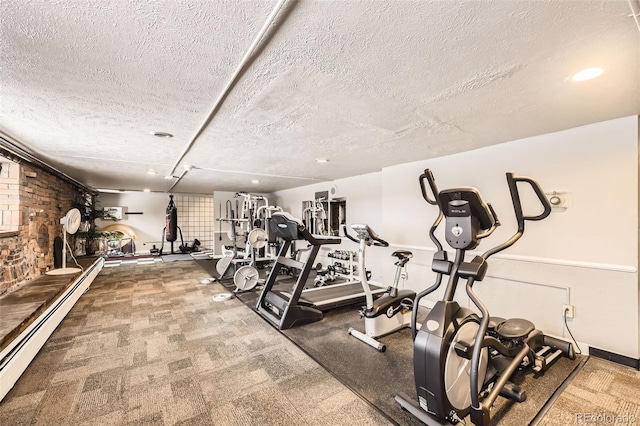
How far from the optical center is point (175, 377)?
2273mm

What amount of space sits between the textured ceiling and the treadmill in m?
1.10

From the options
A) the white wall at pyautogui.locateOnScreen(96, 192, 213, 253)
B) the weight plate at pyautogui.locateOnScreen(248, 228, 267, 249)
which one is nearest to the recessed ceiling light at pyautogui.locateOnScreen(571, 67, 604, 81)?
the weight plate at pyautogui.locateOnScreen(248, 228, 267, 249)

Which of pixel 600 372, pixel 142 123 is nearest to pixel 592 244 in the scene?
pixel 600 372

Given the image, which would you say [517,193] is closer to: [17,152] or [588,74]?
[588,74]

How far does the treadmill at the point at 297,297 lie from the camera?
3.31 m

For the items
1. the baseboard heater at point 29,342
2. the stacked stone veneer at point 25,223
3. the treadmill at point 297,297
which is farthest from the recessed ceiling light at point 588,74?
the stacked stone veneer at point 25,223

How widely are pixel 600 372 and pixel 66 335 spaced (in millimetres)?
5282

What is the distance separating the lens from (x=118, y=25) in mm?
1248

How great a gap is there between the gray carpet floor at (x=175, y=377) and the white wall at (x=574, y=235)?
234 centimetres

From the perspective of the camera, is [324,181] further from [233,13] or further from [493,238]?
[233,13]

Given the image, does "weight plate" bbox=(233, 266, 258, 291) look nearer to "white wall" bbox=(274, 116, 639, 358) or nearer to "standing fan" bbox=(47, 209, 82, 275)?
"standing fan" bbox=(47, 209, 82, 275)

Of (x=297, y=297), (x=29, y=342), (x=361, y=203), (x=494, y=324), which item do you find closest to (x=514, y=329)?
(x=494, y=324)

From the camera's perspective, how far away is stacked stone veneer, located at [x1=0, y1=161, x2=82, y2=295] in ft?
11.2

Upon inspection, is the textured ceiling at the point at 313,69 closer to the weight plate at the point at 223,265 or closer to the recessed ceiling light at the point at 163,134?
the recessed ceiling light at the point at 163,134
